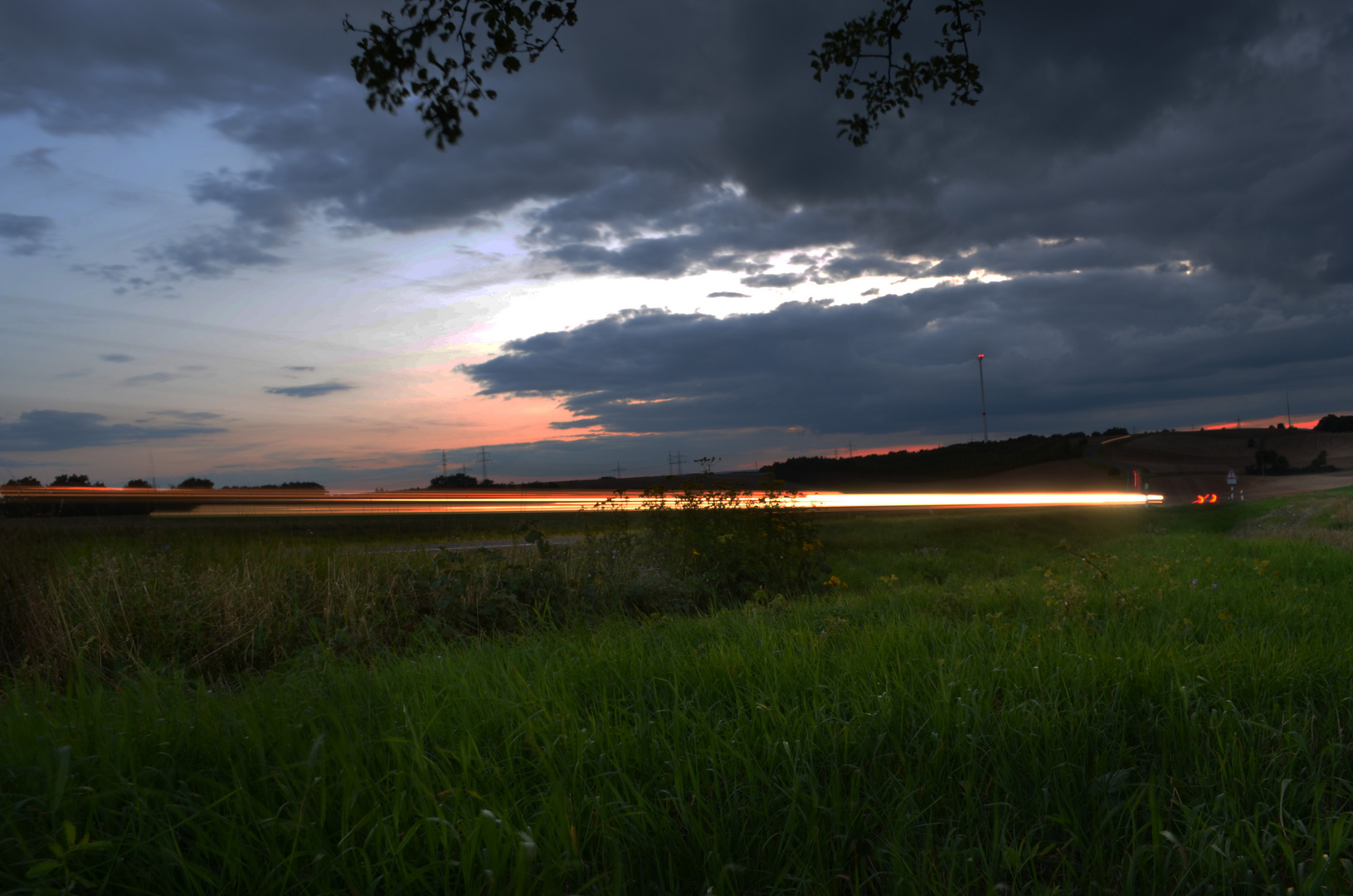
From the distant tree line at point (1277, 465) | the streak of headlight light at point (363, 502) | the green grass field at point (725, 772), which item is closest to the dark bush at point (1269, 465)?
the distant tree line at point (1277, 465)

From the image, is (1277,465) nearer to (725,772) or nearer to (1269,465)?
(1269,465)

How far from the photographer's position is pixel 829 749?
272cm

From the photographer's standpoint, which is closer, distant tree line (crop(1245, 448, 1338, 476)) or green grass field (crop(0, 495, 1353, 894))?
green grass field (crop(0, 495, 1353, 894))

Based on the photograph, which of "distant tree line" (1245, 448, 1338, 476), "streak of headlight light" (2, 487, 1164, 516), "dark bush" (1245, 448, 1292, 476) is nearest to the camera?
"streak of headlight light" (2, 487, 1164, 516)

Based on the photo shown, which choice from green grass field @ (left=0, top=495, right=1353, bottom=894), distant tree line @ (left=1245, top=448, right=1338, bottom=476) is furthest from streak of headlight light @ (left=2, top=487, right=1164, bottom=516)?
distant tree line @ (left=1245, top=448, right=1338, bottom=476)

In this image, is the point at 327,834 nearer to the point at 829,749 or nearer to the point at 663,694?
the point at 663,694

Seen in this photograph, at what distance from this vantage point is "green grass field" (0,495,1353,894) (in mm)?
2082

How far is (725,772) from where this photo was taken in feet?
8.52

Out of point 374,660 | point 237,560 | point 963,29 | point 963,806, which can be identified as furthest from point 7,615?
point 963,29

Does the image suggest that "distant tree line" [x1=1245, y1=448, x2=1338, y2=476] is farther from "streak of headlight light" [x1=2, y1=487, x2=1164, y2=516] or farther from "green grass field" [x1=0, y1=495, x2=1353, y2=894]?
"green grass field" [x1=0, y1=495, x2=1353, y2=894]

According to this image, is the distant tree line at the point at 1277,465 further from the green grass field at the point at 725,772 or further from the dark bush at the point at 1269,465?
the green grass field at the point at 725,772

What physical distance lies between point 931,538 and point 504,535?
516 inches

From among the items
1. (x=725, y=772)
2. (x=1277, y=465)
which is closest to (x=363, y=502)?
(x=725, y=772)

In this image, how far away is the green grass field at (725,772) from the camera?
2.08 metres
